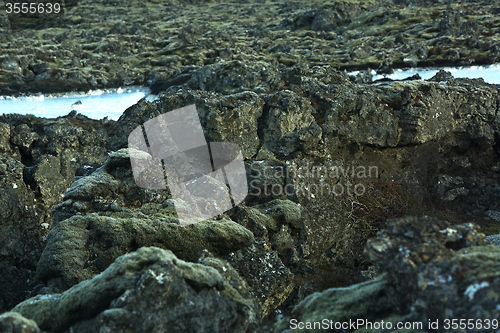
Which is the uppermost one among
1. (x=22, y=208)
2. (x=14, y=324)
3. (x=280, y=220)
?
(x=14, y=324)

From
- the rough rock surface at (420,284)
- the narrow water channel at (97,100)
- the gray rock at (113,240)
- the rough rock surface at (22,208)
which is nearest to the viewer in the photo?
the rough rock surface at (420,284)

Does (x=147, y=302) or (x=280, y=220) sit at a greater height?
(x=147, y=302)

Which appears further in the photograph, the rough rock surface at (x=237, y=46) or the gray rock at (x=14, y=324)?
the rough rock surface at (x=237, y=46)

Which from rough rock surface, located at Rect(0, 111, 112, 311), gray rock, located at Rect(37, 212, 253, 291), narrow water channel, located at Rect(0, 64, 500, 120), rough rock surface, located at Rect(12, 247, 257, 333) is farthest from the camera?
narrow water channel, located at Rect(0, 64, 500, 120)

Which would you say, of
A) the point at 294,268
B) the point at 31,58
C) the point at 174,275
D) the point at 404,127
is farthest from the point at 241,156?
the point at 31,58

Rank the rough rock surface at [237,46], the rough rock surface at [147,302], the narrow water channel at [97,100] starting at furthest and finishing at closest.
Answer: the rough rock surface at [237,46]
the narrow water channel at [97,100]
the rough rock surface at [147,302]

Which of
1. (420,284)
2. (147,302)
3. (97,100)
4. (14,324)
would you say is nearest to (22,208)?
(14,324)

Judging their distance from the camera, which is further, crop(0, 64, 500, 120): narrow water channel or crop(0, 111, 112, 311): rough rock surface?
crop(0, 64, 500, 120): narrow water channel

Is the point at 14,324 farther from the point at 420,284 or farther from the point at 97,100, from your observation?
the point at 97,100

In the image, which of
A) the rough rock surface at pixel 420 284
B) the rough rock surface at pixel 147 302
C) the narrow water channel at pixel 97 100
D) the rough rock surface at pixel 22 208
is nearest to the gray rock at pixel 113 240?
the rough rock surface at pixel 22 208

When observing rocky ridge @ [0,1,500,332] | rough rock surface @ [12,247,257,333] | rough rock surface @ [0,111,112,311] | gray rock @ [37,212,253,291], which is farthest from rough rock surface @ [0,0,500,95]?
rough rock surface @ [12,247,257,333]

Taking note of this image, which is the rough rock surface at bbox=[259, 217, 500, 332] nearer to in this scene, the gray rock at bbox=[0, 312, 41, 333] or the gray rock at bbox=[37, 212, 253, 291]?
the gray rock at bbox=[37, 212, 253, 291]

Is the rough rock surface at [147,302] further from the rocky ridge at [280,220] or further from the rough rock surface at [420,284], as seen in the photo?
the rough rock surface at [420,284]

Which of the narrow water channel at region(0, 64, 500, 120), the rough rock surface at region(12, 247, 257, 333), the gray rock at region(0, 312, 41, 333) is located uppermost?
the gray rock at region(0, 312, 41, 333)
